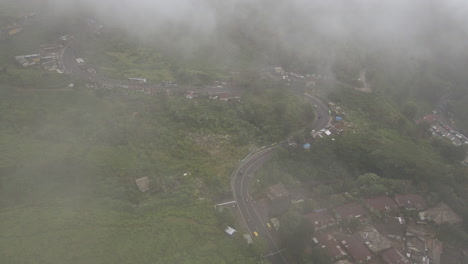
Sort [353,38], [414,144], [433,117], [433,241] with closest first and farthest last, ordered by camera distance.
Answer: [433,241], [414,144], [433,117], [353,38]

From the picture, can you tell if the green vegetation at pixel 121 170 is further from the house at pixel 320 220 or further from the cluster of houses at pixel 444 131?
the cluster of houses at pixel 444 131

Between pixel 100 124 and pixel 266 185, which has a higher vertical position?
pixel 100 124

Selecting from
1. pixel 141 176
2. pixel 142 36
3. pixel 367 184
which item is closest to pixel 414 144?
pixel 367 184

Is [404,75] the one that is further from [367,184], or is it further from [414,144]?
[367,184]

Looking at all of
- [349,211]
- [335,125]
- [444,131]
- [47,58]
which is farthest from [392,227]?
[47,58]

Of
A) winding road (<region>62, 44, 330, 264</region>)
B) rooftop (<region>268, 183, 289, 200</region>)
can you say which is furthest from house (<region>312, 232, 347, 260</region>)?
rooftop (<region>268, 183, 289, 200</region>)
